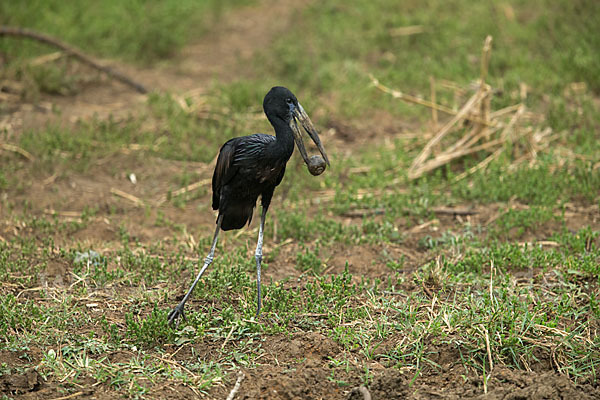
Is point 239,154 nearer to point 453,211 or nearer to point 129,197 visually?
point 129,197

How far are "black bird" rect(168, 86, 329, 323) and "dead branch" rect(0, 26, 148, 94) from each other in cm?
454

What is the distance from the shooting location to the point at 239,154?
473 cm

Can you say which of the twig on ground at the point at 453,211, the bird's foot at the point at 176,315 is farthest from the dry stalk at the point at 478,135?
the bird's foot at the point at 176,315

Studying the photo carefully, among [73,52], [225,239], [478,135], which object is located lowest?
[225,239]

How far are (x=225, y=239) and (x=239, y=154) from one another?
153 centimetres

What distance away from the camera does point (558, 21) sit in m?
9.98

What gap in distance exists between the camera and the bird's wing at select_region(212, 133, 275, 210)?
15.3ft

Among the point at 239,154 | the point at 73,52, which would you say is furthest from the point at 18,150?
the point at 239,154

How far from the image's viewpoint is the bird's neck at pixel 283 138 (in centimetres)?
455

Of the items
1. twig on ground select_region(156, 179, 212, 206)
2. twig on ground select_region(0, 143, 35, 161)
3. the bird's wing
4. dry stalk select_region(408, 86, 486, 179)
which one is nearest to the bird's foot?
the bird's wing

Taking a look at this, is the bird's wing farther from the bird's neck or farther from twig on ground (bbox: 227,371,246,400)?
twig on ground (bbox: 227,371,246,400)

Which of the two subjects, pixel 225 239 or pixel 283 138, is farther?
pixel 225 239

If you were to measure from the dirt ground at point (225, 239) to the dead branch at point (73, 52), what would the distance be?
149 mm

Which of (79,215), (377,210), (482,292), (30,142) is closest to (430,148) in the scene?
(377,210)
